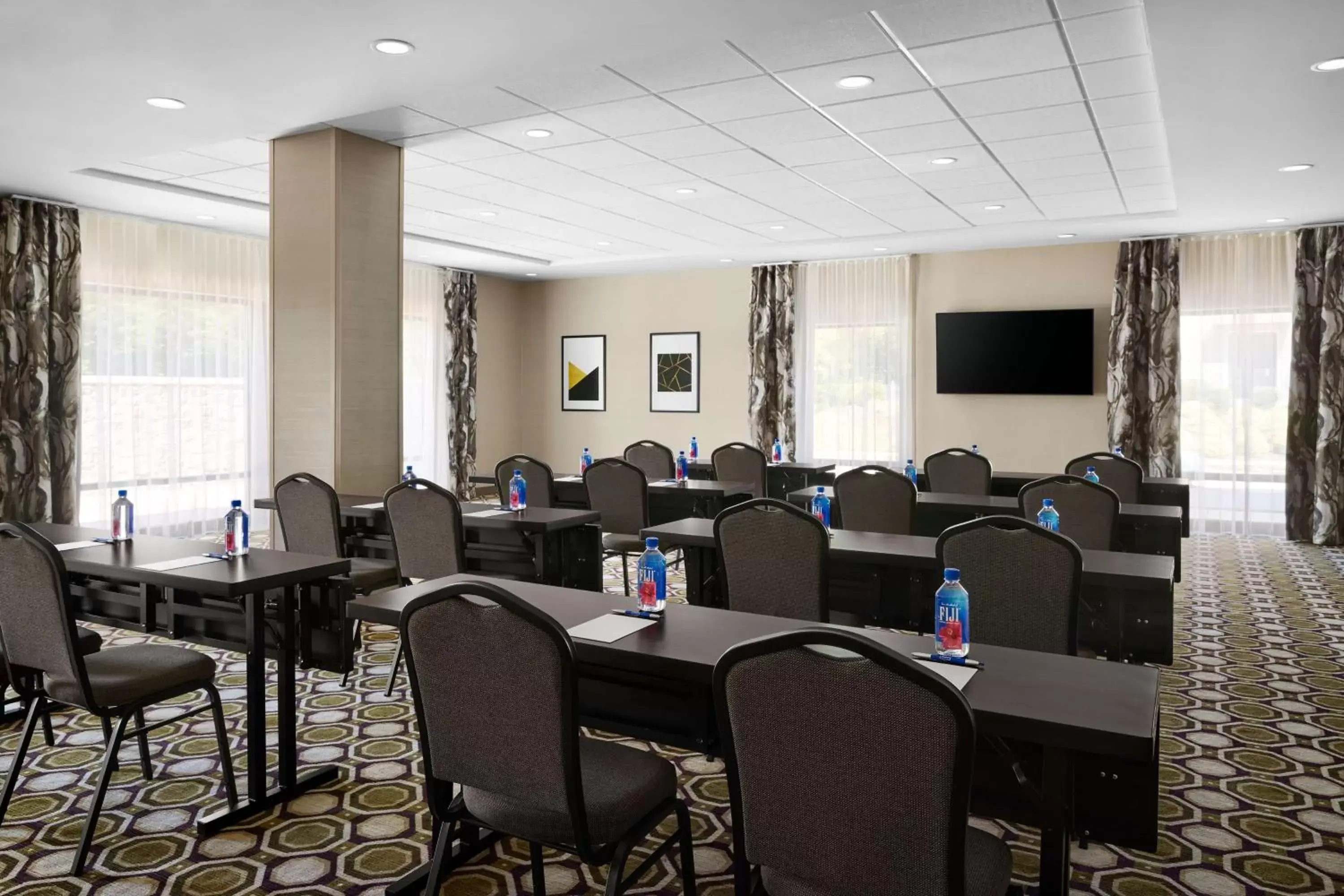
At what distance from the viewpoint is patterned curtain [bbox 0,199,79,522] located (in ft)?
22.6

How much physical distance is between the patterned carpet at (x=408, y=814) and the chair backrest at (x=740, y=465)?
138 inches

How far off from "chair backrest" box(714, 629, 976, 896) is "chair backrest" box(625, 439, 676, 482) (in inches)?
224

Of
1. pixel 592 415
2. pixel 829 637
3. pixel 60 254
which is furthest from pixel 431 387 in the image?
pixel 829 637

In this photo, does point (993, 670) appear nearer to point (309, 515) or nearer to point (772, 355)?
point (309, 515)

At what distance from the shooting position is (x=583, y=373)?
11812mm

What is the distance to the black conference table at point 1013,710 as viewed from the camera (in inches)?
69.3

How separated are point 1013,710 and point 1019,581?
1169 millimetres

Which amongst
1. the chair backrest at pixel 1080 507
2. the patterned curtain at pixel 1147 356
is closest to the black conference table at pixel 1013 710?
the chair backrest at pixel 1080 507

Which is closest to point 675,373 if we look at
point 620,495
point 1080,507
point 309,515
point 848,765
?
point 620,495

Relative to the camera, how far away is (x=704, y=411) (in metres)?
11.0

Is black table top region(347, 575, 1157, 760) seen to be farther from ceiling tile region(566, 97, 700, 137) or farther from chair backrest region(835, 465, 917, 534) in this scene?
ceiling tile region(566, 97, 700, 137)

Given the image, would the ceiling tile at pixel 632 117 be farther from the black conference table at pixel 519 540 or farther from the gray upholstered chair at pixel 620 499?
the black conference table at pixel 519 540

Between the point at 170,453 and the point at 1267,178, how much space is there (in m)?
8.62

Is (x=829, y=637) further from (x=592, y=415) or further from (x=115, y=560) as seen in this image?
(x=592, y=415)
